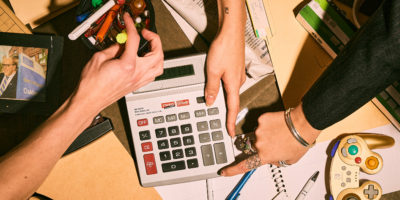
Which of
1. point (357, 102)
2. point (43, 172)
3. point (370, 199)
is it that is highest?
point (43, 172)

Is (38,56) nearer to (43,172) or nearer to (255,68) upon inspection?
(43,172)

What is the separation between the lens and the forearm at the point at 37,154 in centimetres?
44

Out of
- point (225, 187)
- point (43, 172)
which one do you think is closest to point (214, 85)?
point (225, 187)

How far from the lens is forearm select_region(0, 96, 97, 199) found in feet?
1.45

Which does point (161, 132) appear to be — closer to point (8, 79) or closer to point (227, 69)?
point (227, 69)

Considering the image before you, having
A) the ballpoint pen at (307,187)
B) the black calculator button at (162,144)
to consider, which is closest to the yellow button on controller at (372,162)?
the ballpoint pen at (307,187)

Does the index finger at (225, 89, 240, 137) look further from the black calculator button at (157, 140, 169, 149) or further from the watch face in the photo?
the watch face

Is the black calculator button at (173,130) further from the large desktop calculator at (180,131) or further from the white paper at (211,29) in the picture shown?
the white paper at (211,29)

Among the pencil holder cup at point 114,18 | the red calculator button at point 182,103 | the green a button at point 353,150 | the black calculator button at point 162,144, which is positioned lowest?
the green a button at point 353,150

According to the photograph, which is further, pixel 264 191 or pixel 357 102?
pixel 264 191

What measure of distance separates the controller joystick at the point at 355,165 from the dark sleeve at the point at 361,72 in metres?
0.14

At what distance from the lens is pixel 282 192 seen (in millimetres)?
615

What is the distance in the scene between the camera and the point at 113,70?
1.55 ft

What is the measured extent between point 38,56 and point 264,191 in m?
0.60
